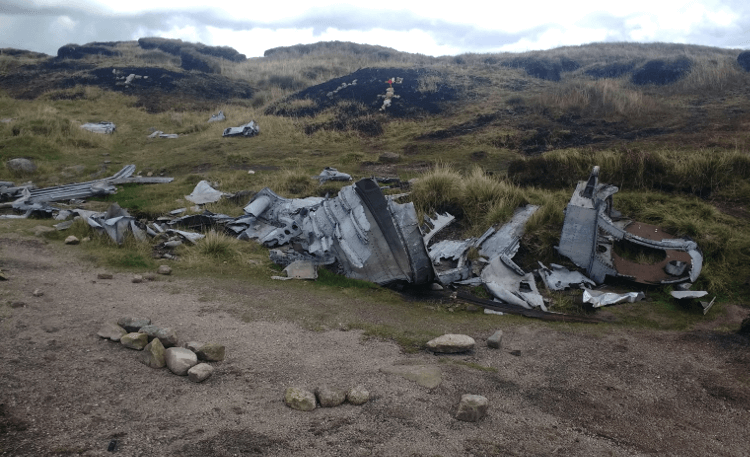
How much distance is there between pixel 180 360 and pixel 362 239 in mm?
3419

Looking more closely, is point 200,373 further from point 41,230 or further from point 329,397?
point 41,230

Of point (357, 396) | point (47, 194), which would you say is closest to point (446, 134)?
point (47, 194)

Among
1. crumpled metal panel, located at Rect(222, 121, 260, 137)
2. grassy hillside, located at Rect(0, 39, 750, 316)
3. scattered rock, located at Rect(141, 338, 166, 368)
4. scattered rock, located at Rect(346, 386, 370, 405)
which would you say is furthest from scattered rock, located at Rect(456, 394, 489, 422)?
crumpled metal panel, located at Rect(222, 121, 260, 137)

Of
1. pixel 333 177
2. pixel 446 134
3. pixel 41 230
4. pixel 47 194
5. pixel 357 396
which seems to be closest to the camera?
pixel 357 396

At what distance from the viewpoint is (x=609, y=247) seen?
6910 millimetres

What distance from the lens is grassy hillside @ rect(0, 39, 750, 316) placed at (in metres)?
8.60

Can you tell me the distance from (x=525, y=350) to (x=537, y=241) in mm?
3157

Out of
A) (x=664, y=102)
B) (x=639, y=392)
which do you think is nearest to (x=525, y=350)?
(x=639, y=392)

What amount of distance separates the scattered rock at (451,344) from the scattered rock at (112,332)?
8.58 feet

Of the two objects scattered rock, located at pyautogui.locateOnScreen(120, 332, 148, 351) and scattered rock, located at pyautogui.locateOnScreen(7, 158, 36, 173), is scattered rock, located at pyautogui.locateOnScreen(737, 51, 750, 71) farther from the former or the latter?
scattered rock, located at pyautogui.locateOnScreen(7, 158, 36, 173)

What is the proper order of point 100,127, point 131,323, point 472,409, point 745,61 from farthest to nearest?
point 745,61, point 100,127, point 131,323, point 472,409

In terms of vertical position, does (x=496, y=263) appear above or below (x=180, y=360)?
below

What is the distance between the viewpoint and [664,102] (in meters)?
17.2

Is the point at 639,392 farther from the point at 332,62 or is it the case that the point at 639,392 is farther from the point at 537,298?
the point at 332,62
